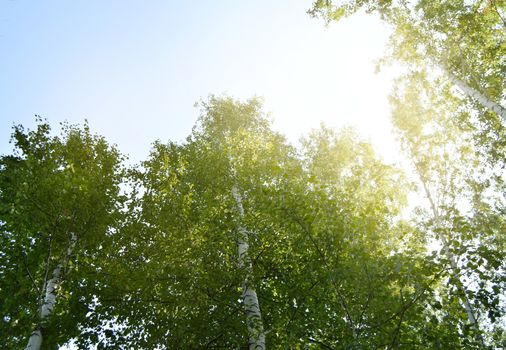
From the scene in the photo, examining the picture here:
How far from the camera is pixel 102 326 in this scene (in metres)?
8.37

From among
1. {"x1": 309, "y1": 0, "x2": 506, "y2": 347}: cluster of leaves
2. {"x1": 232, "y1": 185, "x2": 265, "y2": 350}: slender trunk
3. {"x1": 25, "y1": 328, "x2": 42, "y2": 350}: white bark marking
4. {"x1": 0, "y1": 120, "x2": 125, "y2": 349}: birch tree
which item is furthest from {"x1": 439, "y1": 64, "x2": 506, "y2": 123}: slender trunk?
{"x1": 25, "y1": 328, "x2": 42, "y2": 350}: white bark marking

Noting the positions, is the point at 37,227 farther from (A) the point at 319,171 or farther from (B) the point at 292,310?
(A) the point at 319,171

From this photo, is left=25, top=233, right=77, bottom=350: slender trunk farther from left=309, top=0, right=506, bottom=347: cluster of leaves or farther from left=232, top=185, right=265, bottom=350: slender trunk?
left=309, top=0, right=506, bottom=347: cluster of leaves

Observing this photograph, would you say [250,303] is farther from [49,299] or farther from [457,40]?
[457,40]

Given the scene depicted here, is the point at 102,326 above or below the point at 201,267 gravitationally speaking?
below

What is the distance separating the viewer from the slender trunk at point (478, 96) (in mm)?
11906

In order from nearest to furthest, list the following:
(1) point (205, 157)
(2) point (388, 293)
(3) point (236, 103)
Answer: (2) point (388, 293) → (1) point (205, 157) → (3) point (236, 103)

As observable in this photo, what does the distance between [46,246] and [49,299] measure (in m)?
1.68

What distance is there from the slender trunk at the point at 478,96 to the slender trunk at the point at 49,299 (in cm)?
1490

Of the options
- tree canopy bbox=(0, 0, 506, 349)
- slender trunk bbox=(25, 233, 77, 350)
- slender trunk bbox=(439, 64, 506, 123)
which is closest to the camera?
tree canopy bbox=(0, 0, 506, 349)

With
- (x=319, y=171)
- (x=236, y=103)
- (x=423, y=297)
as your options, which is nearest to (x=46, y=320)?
(x=423, y=297)

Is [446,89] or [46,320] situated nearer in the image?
[46,320]

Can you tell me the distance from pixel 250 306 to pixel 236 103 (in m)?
14.1

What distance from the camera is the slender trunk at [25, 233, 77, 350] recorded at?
7203mm
